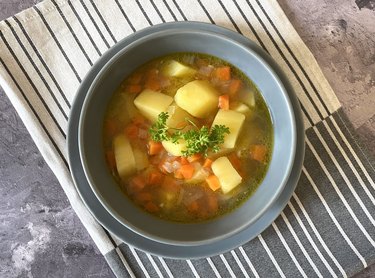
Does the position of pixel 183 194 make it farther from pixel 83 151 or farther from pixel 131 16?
pixel 131 16

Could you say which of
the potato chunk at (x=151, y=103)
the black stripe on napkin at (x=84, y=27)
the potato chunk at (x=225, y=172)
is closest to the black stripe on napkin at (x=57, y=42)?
the black stripe on napkin at (x=84, y=27)

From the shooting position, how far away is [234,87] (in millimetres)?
1994

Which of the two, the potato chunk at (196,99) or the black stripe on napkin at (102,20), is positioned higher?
the black stripe on napkin at (102,20)

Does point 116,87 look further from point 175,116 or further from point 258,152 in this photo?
point 258,152

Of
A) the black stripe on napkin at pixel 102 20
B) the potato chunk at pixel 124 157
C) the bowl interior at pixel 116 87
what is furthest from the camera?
the black stripe on napkin at pixel 102 20

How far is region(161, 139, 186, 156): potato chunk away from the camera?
1922 millimetres

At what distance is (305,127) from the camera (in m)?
2.07

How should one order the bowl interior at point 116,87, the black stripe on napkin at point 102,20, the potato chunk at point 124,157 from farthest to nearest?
1. the black stripe on napkin at point 102,20
2. the potato chunk at point 124,157
3. the bowl interior at point 116,87

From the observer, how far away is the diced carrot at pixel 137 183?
1.98 m

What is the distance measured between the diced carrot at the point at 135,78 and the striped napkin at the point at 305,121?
0.17m

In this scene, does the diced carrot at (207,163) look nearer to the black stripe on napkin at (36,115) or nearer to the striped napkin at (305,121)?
the striped napkin at (305,121)

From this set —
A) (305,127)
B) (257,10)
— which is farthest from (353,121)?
(257,10)

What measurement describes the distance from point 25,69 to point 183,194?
0.78 metres

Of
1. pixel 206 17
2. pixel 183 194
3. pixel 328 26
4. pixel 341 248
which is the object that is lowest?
pixel 341 248
